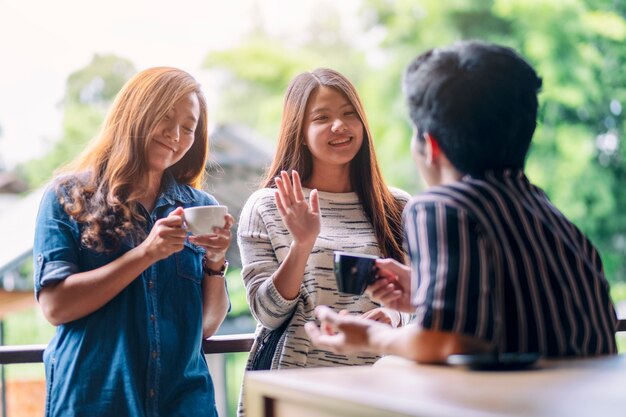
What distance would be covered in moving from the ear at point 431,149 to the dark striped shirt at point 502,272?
0.06 m

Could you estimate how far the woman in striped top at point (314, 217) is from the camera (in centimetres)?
171

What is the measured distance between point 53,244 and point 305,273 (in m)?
0.54

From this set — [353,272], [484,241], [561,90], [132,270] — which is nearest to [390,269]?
[353,272]

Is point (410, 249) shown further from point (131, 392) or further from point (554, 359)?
point (131, 392)

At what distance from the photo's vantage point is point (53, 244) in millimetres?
1635

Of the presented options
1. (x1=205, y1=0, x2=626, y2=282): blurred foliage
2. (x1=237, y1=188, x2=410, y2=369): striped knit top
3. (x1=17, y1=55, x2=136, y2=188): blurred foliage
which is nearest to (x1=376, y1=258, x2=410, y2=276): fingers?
(x1=237, y1=188, x2=410, y2=369): striped knit top

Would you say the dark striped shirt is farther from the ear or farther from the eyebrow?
the eyebrow

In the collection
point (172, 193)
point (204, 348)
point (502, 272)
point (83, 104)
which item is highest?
point (83, 104)

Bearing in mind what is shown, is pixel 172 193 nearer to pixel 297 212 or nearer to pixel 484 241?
pixel 297 212

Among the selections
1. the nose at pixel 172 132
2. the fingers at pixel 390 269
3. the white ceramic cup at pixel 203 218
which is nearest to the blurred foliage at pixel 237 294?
the nose at pixel 172 132

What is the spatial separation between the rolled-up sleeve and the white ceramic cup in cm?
25

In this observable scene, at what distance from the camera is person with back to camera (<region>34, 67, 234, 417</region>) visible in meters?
1.60

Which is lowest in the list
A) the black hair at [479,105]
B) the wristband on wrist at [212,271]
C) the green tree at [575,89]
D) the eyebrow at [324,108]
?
the wristband on wrist at [212,271]

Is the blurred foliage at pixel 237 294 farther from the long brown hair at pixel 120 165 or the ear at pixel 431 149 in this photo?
the ear at pixel 431 149
